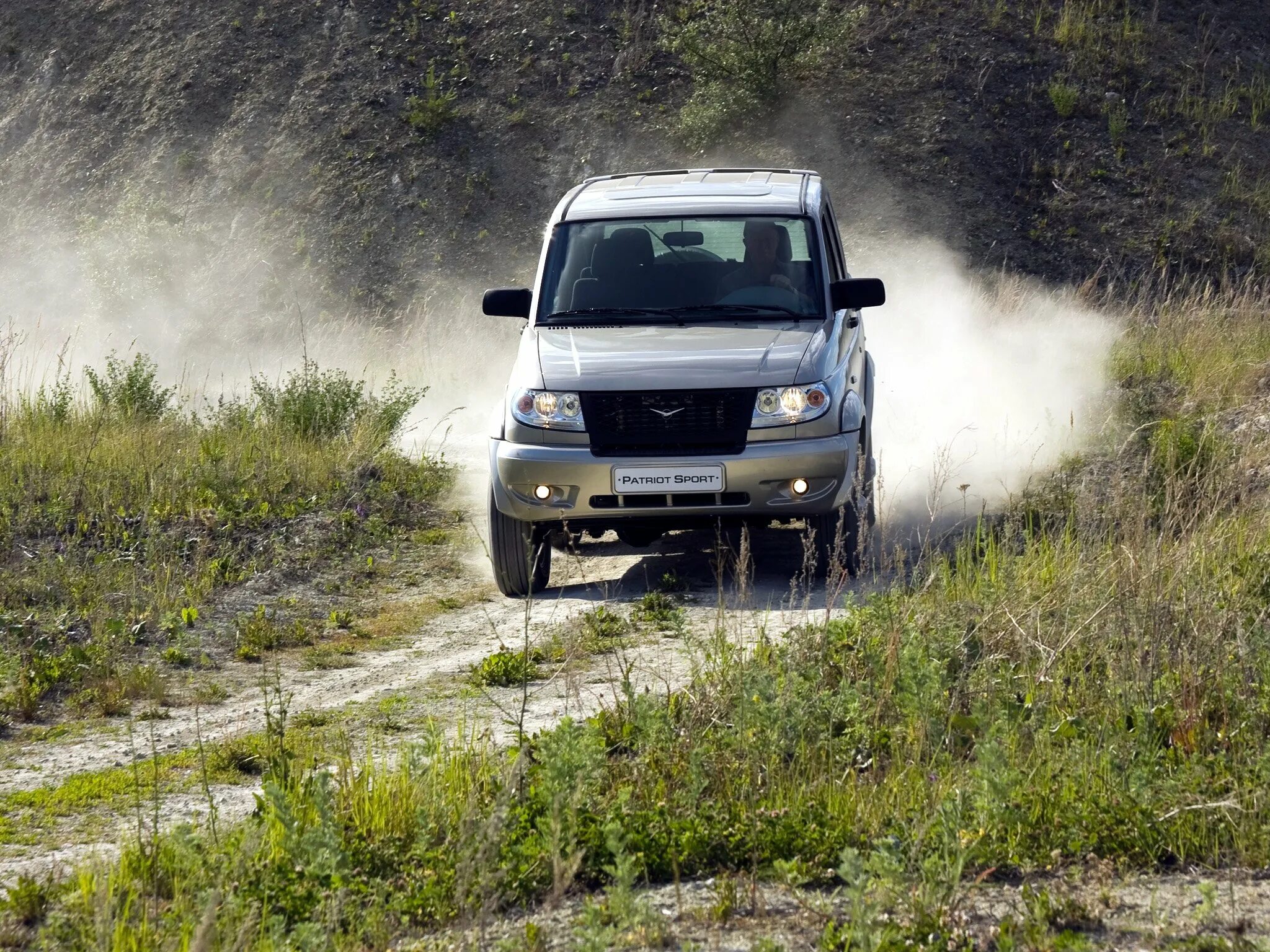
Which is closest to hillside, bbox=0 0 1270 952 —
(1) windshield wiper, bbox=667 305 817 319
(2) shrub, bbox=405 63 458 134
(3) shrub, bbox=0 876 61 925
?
(3) shrub, bbox=0 876 61 925

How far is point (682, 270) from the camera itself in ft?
29.2

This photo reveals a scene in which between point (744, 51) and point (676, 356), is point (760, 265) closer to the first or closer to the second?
point (676, 356)

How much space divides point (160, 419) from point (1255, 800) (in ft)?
33.5

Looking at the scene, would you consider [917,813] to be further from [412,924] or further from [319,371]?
[319,371]

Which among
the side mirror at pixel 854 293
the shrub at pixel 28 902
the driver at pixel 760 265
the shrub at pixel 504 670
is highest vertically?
the driver at pixel 760 265

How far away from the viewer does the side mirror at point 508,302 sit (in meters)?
9.00

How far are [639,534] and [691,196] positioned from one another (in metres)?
2.22

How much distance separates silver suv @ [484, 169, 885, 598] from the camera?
786 cm

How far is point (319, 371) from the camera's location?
1947 cm

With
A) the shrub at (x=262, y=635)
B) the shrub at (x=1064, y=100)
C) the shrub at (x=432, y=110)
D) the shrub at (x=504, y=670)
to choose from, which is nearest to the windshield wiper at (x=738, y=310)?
the shrub at (x=504, y=670)

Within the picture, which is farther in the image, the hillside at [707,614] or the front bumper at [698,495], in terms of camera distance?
the front bumper at [698,495]

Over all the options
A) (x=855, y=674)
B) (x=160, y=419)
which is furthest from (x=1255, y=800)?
(x=160, y=419)

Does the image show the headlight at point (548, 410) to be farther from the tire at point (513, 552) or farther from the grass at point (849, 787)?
the grass at point (849, 787)

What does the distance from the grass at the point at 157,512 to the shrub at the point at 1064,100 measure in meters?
15.7
